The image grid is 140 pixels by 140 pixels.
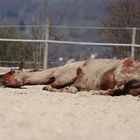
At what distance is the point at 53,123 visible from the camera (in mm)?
6598

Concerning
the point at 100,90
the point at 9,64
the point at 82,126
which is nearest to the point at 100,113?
the point at 82,126

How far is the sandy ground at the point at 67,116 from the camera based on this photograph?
6062 mm

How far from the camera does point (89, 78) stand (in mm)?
10219

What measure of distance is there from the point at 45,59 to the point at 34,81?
181 inches

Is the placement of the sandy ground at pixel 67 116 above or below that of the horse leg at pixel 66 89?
above

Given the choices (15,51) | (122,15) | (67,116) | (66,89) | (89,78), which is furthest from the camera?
(122,15)

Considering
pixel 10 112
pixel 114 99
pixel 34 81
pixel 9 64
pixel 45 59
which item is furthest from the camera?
pixel 9 64

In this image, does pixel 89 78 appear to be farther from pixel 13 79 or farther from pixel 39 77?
pixel 13 79

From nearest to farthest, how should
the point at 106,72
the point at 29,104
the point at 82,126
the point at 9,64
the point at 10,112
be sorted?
the point at 82,126
the point at 10,112
the point at 29,104
the point at 106,72
the point at 9,64

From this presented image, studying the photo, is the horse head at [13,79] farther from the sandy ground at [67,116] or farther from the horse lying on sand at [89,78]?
the sandy ground at [67,116]

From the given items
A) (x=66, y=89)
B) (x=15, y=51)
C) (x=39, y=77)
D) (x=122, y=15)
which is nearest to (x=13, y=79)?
(x=39, y=77)

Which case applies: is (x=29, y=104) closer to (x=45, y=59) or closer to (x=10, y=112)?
(x=10, y=112)

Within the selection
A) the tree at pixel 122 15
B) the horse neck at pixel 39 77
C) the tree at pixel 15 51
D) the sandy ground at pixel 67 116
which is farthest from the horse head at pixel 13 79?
the tree at pixel 122 15

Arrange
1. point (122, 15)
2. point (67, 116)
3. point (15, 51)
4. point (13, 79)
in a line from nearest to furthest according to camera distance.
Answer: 1. point (67, 116)
2. point (13, 79)
3. point (15, 51)
4. point (122, 15)
